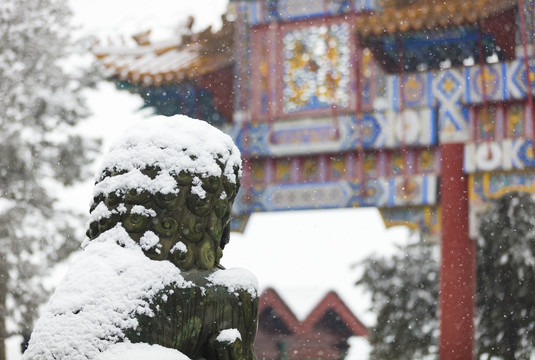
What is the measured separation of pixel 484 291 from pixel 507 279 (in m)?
0.30

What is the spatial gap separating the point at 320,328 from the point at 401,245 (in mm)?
2751

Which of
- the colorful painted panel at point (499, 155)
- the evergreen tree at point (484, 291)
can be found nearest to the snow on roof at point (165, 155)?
the colorful painted panel at point (499, 155)

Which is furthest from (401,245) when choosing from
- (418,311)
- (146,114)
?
(146,114)

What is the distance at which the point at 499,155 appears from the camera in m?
7.11

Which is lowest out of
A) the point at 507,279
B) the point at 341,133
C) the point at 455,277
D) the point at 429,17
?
the point at 507,279

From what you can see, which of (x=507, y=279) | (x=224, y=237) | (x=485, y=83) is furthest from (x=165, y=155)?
(x=507, y=279)

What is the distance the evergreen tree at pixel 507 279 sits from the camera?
32.8ft

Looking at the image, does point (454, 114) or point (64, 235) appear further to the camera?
point (64, 235)

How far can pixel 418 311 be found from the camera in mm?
11133

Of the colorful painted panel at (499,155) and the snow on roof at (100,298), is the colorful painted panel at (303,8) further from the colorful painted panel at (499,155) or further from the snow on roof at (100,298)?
the snow on roof at (100,298)

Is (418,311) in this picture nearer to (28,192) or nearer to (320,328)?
(320,328)

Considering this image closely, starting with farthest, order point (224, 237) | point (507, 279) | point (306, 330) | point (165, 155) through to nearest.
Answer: point (507, 279)
point (306, 330)
point (224, 237)
point (165, 155)

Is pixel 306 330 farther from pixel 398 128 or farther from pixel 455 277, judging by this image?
pixel 398 128

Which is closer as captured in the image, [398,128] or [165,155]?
[165,155]
